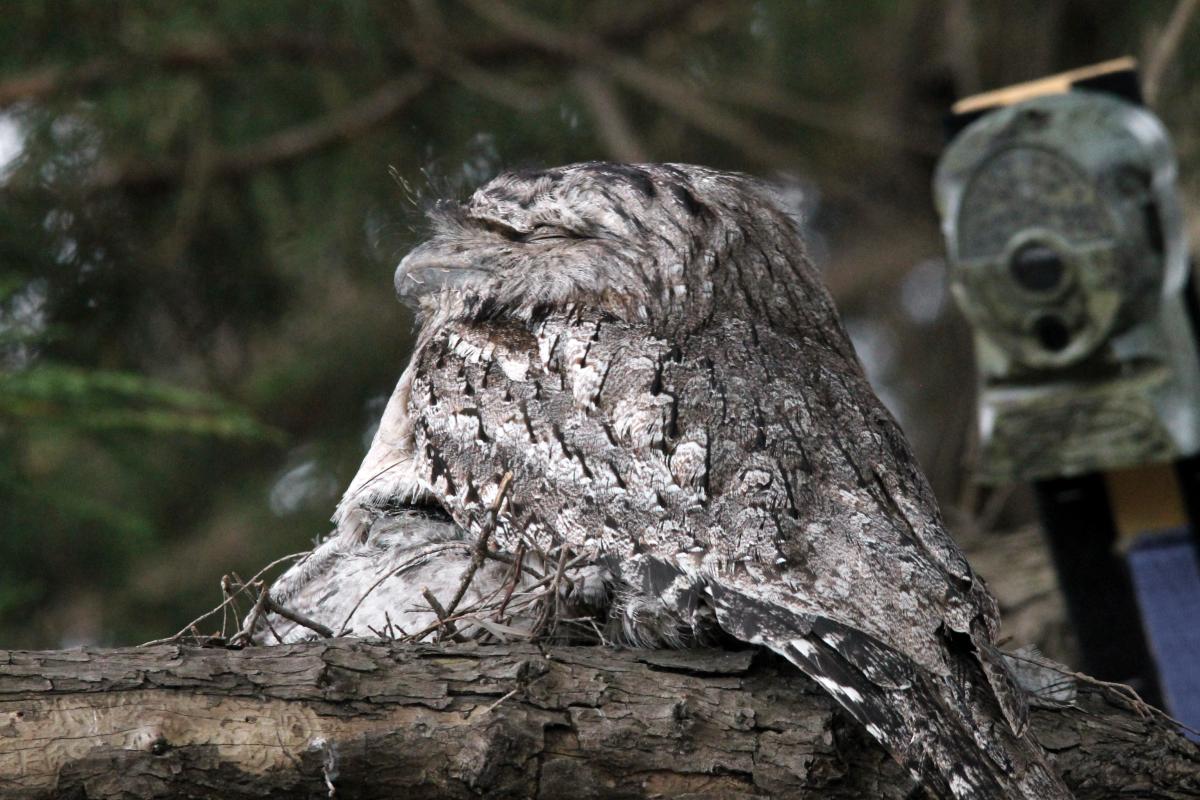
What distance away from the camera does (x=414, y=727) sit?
2070 mm

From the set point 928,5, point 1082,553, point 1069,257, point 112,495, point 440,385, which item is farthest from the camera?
point 112,495

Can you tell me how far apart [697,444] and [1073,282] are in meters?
1.99

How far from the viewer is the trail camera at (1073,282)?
3.70m

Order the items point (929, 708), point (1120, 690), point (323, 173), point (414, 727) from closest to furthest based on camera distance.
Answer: point (929, 708) → point (414, 727) → point (1120, 690) → point (323, 173)

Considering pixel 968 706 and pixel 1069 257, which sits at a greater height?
pixel 1069 257

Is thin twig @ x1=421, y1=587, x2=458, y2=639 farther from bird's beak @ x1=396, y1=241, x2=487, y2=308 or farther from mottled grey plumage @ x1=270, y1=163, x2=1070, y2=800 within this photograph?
bird's beak @ x1=396, y1=241, x2=487, y2=308

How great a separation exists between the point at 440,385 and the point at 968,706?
3.97 feet

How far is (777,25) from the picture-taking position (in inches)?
237

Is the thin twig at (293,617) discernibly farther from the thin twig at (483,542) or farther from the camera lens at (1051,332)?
the camera lens at (1051,332)

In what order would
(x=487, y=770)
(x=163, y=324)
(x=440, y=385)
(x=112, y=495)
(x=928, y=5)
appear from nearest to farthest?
(x=487, y=770) < (x=440, y=385) < (x=163, y=324) < (x=928, y=5) < (x=112, y=495)

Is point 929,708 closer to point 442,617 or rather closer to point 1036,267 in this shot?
point 442,617

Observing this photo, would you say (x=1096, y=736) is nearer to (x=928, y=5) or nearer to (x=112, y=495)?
(x=928, y=5)

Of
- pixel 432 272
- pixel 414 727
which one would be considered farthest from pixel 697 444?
pixel 432 272

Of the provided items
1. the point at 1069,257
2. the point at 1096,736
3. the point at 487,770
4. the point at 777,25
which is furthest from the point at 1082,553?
the point at 777,25
